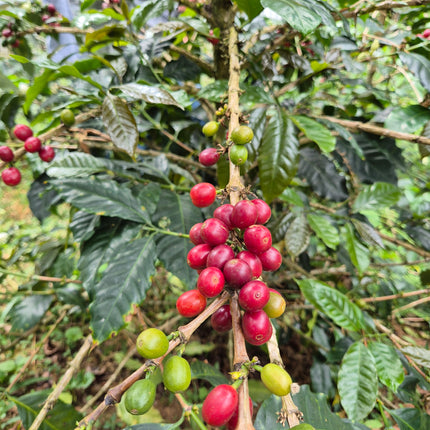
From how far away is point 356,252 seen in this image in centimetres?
89

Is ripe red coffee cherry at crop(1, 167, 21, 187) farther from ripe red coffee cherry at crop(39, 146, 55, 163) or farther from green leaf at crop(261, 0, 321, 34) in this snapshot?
green leaf at crop(261, 0, 321, 34)

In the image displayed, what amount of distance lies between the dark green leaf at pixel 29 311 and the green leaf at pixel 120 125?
0.84m

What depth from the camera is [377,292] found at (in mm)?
1166

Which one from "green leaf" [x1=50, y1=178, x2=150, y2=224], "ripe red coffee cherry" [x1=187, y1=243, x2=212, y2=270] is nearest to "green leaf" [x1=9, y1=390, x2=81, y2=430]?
"green leaf" [x1=50, y1=178, x2=150, y2=224]

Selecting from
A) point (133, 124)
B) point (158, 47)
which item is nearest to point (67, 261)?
point (133, 124)

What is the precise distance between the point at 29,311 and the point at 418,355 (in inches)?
55.6

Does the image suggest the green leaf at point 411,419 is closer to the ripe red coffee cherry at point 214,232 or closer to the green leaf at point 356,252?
the green leaf at point 356,252

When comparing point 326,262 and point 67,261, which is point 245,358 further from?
point 326,262

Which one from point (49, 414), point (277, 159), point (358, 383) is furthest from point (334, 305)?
point (49, 414)

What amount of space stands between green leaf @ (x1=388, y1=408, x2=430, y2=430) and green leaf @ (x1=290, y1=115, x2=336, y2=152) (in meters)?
0.78

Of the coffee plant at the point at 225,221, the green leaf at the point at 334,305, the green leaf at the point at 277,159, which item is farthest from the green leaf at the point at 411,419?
the green leaf at the point at 277,159

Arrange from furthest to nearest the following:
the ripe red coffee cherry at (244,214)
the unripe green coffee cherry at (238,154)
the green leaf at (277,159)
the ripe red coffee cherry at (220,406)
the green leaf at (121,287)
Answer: the green leaf at (277,159), the green leaf at (121,287), the unripe green coffee cherry at (238,154), the ripe red coffee cherry at (244,214), the ripe red coffee cherry at (220,406)

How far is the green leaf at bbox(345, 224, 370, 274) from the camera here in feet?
2.85

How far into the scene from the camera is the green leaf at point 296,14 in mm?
592
